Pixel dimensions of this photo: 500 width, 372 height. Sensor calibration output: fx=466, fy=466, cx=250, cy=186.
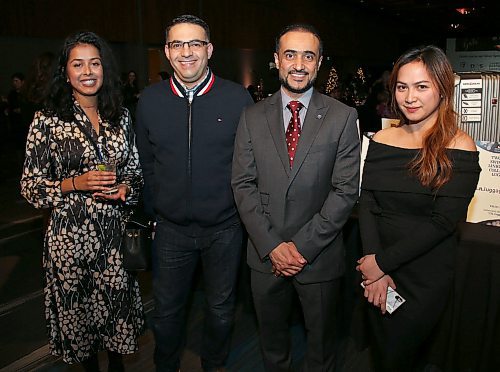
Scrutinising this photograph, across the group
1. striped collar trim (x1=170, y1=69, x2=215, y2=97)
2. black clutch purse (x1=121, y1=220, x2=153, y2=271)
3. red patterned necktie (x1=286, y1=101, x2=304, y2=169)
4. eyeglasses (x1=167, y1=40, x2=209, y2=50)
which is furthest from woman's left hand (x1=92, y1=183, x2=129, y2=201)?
red patterned necktie (x1=286, y1=101, x2=304, y2=169)

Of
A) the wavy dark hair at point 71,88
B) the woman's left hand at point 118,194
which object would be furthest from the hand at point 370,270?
the wavy dark hair at point 71,88

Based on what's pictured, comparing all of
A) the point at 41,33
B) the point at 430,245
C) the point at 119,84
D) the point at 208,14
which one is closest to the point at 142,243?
the point at 119,84

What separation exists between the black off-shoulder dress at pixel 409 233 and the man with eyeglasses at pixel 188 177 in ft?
2.16

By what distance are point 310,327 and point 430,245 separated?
0.65m

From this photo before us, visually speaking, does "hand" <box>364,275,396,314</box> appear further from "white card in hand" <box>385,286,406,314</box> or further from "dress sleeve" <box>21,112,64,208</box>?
"dress sleeve" <box>21,112,64,208</box>

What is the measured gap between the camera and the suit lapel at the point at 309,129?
191cm

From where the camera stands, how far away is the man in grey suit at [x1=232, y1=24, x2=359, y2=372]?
1.91 metres

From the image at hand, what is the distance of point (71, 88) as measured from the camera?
2.11 metres

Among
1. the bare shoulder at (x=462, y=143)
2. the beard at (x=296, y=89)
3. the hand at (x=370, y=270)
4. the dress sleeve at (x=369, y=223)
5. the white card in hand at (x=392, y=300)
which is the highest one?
the beard at (x=296, y=89)

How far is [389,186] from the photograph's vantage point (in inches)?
70.1

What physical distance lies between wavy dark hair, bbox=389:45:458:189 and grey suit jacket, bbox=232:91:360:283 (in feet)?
0.97

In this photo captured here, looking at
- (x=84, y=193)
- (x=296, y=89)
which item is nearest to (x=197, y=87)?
(x=296, y=89)

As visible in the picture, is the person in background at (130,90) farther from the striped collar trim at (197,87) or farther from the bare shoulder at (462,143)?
the bare shoulder at (462,143)

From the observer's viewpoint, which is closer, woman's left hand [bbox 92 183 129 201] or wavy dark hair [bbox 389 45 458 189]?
wavy dark hair [bbox 389 45 458 189]
